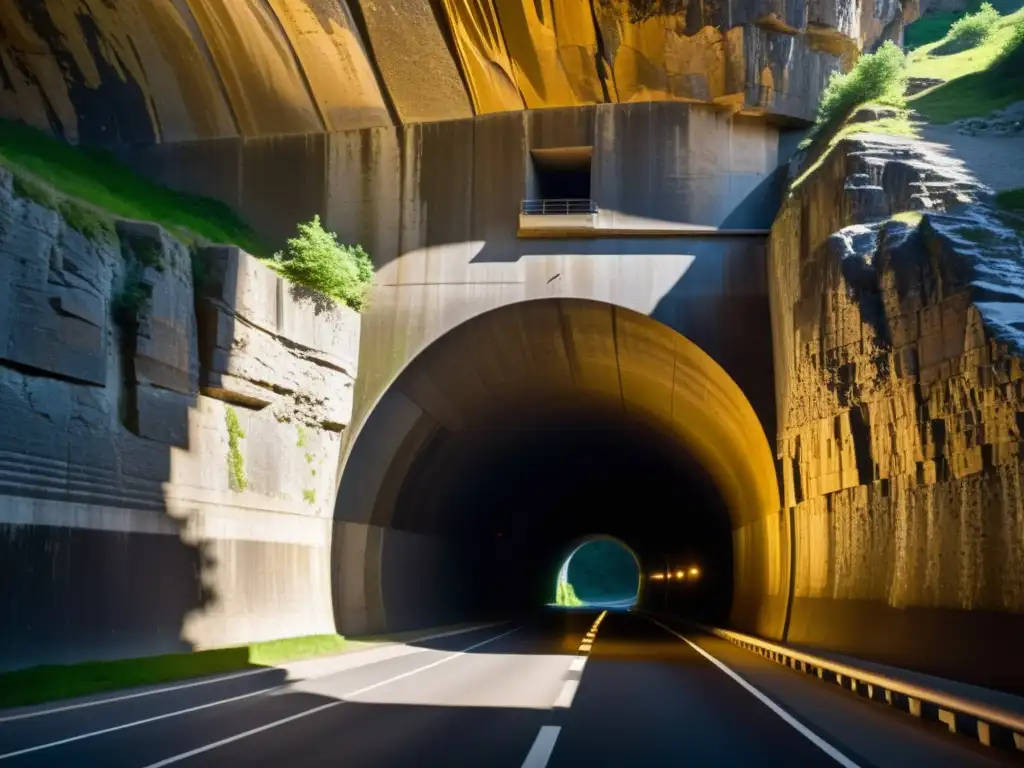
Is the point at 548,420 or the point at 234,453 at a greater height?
the point at 548,420

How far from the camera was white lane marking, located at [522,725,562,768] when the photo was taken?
877cm

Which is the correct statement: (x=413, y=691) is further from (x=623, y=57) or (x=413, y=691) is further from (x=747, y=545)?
(x=747, y=545)

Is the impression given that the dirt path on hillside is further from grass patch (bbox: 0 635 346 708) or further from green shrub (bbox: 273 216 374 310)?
grass patch (bbox: 0 635 346 708)

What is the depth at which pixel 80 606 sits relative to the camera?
16.1 meters

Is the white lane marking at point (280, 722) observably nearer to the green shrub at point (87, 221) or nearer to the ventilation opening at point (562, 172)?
the green shrub at point (87, 221)

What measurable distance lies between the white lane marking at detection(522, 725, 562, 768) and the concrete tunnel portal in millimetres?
14953

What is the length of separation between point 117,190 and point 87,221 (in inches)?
276

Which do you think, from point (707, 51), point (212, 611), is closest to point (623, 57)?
point (707, 51)

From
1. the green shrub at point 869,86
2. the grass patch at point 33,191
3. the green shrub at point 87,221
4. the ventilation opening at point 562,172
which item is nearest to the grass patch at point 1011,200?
the green shrub at point 869,86

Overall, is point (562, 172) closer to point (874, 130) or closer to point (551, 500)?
point (874, 130)

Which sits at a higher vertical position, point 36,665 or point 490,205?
point 490,205

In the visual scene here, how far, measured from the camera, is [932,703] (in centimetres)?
1187

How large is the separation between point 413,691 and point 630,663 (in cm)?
678


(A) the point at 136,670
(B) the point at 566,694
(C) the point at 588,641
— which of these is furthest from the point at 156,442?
(C) the point at 588,641
